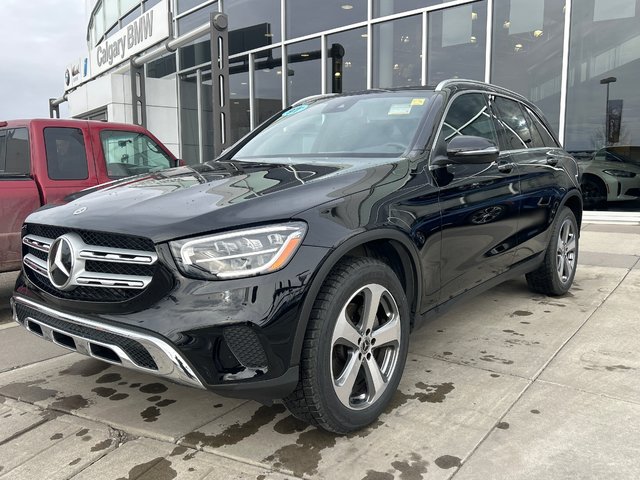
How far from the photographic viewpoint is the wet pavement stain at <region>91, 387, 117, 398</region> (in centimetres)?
291

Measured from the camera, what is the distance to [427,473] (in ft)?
7.05

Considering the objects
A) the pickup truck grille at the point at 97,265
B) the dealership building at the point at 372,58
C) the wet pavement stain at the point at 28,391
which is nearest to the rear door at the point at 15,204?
the wet pavement stain at the point at 28,391

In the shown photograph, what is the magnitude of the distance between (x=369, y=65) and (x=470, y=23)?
2197 millimetres

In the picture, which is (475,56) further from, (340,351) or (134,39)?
(340,351)

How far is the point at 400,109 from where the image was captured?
10.9 ft

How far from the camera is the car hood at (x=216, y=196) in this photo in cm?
213

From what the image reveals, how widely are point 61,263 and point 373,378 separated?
4.79 feet

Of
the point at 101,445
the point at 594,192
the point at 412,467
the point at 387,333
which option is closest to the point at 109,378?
the point at 101,445

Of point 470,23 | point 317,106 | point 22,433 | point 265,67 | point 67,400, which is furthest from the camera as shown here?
point 265,67

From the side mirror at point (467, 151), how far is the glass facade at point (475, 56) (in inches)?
212

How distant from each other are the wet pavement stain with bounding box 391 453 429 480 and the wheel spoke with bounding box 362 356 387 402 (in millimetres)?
337

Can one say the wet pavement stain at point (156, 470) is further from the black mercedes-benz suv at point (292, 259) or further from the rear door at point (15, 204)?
the rear door at point (15, 204)

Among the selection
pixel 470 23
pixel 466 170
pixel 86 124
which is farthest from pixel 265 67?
pixel 466 170

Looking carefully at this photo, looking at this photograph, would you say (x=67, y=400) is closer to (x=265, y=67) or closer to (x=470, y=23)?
(x=470, y=23)
